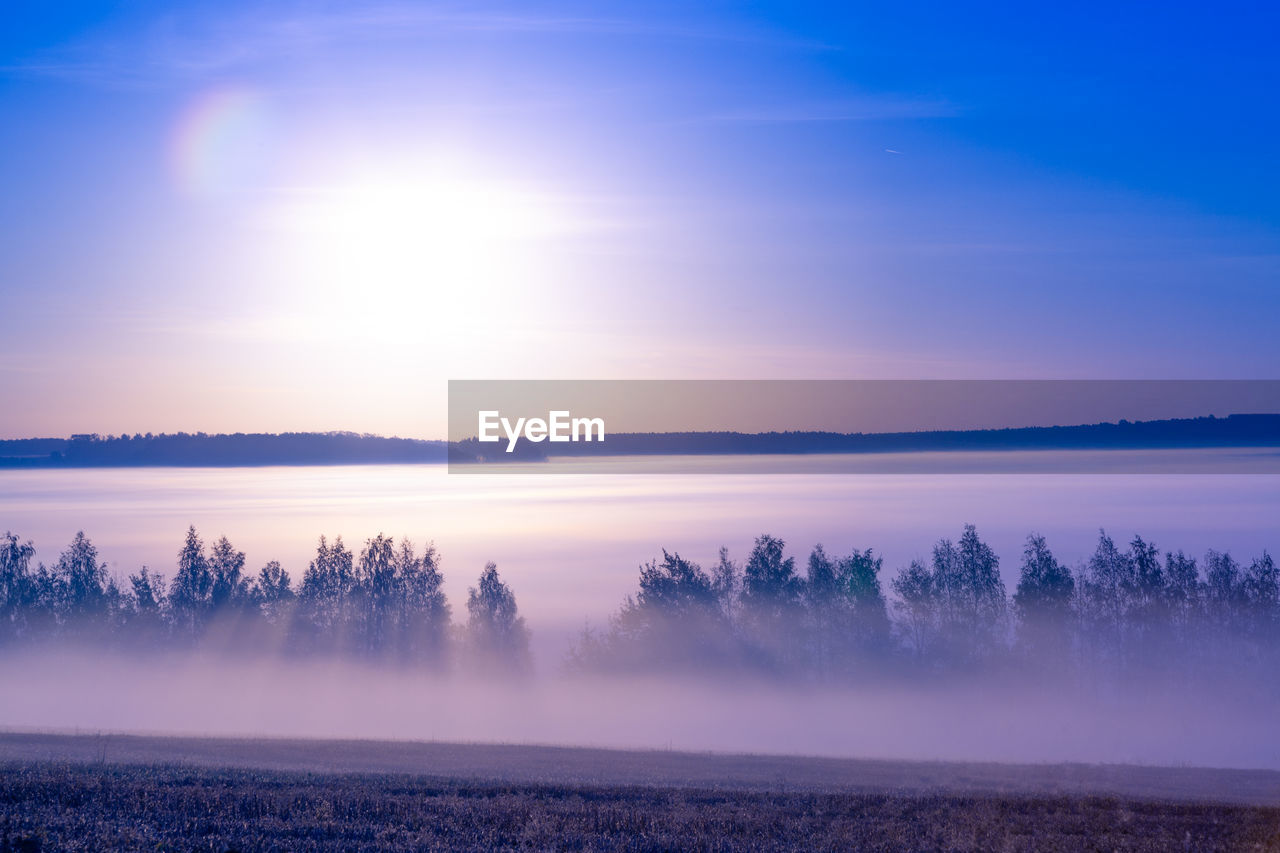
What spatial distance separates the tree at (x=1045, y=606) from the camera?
95.6 metres

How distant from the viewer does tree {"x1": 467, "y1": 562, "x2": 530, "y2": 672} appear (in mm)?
109625

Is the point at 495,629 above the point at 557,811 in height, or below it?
below

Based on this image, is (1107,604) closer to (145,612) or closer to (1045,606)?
(1045,606)

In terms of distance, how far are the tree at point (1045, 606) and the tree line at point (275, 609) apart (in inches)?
2122

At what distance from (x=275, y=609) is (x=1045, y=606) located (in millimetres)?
85679

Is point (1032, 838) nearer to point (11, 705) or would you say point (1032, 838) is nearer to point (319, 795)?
point (319, 795)

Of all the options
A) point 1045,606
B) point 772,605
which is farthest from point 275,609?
point 1045,606

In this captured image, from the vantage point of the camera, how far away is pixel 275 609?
113 metres

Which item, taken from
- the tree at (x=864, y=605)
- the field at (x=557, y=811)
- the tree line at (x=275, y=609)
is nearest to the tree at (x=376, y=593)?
the tree line at (x=275, y=609)

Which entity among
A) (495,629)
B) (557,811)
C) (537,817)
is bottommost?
(495,629)

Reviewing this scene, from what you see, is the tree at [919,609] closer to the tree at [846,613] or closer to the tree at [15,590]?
the tree at [846,613]

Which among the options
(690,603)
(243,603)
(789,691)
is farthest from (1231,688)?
(243,603)

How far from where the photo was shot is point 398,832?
15883 millimetres

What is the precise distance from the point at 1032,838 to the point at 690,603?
269ft
